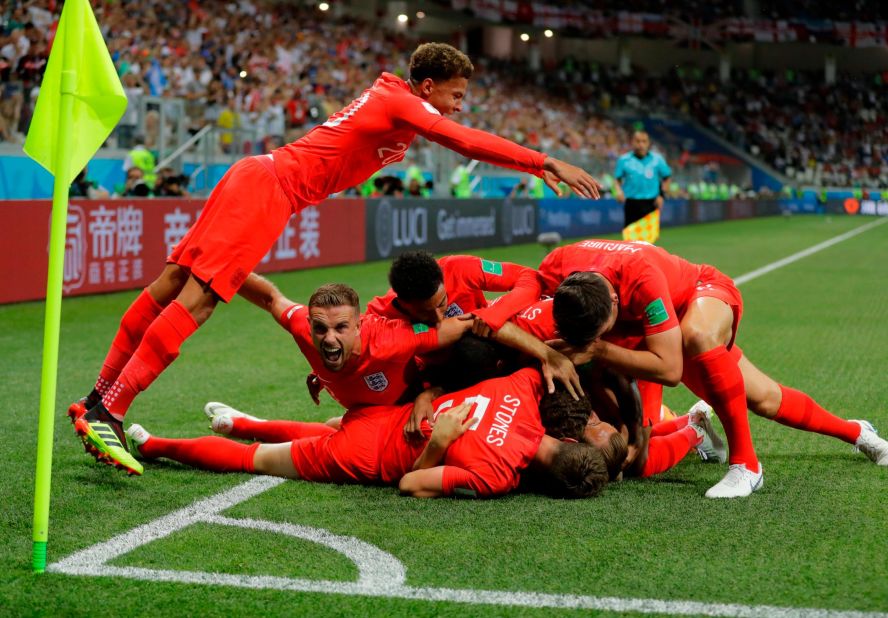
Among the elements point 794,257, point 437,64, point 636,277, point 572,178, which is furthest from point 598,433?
point 794,257

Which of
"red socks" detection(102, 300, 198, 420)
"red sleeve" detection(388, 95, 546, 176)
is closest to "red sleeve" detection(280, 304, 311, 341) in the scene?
"red socks" detection(102, 300, 198, 420)

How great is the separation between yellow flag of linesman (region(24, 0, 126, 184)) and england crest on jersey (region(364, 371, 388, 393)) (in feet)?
5.36

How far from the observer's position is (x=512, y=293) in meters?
4.75

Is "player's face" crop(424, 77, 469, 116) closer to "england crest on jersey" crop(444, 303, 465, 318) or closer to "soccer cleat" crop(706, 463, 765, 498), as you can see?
"england crest on jersey" crop(444, 303, 465, 318)

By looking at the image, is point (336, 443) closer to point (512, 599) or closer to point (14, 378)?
point (512, 599)

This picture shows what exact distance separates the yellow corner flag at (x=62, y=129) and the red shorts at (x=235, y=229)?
1419mm

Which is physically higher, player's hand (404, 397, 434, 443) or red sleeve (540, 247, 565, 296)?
red sleeve (540, 247, 565, 296)

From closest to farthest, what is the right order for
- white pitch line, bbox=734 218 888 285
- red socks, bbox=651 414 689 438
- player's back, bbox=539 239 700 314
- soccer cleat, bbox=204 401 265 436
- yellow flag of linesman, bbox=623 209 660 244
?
player's back, bbox=539 239 700 314 → red socks, bbox=651 414 689 438 → soccer cleat, bbox=204 401 265 436 → yellow flag of linesman, bbox=623 209 660 244 → white pitch line, bbox=734 218 888 285

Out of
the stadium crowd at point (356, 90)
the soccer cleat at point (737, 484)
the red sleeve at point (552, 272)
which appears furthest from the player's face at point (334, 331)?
the stadium crowd at point (356, 90)

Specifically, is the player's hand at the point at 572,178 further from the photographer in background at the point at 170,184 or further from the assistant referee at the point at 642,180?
the photographer in background at the point at 170,184

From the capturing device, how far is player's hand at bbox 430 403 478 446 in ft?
14.1

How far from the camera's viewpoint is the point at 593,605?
10.2 ft

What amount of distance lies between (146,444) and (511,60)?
4292 centimetres

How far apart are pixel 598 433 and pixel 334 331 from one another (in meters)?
1.16
